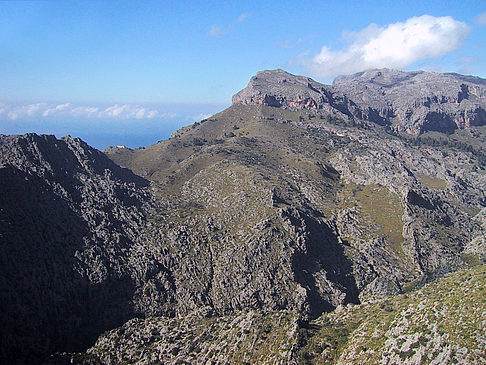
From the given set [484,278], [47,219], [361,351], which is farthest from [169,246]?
[484,278]

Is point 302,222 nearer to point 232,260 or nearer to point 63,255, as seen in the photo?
point 232,260

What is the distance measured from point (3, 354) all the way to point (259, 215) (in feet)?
207

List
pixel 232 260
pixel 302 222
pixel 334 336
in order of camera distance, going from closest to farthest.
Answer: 1. pixel 334 336
2. pixel 232 260
3. pixel 302 222

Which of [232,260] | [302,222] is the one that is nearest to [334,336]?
[232,260]

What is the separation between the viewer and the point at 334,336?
2554 inches

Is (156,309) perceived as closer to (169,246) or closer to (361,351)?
(169,246)

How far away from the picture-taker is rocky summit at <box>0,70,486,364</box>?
209 feet

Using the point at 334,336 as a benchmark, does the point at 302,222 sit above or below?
above

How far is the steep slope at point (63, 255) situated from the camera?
69.4m

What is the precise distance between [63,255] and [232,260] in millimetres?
37489

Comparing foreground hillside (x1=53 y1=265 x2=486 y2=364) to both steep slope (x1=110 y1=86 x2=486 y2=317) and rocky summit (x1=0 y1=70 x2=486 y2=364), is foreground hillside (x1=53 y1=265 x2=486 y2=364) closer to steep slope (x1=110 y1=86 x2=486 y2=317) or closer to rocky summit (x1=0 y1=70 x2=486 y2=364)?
rocky summit (x1=0 y1=70 x2=486 y2=364)

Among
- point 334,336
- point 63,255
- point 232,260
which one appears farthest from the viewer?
point 232,260

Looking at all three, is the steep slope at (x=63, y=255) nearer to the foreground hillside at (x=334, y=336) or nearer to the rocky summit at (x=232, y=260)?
the rocky summit at (x=232, y=260)

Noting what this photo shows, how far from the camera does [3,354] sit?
62031 millimetres
